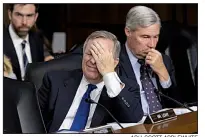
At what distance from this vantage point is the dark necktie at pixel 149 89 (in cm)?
175

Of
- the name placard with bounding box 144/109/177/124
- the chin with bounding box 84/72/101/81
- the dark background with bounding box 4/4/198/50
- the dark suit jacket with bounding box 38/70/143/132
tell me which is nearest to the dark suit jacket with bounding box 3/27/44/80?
the dark suit jacket with bounding box 38/70/143/132

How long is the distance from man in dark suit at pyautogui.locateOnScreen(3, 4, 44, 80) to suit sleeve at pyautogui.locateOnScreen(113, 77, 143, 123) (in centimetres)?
65

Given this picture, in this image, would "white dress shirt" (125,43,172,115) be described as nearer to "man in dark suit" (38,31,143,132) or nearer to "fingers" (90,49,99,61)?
"man in dark suit" (38,31,143,132)

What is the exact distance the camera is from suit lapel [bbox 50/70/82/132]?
1.52 metres

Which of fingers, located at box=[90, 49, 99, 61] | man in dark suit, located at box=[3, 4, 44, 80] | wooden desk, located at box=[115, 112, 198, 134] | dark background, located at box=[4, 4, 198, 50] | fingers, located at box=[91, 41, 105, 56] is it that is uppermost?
fingers, located at box=[91, 41, 105, 56]

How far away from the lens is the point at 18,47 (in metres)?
2.20

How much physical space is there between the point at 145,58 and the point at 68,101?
0.43m

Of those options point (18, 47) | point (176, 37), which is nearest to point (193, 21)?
point (176, 37)

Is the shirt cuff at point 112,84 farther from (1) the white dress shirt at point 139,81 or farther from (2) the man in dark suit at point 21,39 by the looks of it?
(2) the man in dark suit at point 21,39

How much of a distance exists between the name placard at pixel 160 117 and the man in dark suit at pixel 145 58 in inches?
13.0

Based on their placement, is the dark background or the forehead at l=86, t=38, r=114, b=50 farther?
the dark background

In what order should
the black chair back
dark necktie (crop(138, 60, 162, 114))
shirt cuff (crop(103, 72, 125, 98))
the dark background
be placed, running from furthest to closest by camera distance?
the dark background < dark necktie (crop(138, 60, 162, 114)) < shirt cuff (crop(103, 72, 125, 98)) < the black chair back

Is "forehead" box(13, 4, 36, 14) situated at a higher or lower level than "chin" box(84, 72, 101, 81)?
higher

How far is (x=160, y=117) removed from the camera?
1.40m
